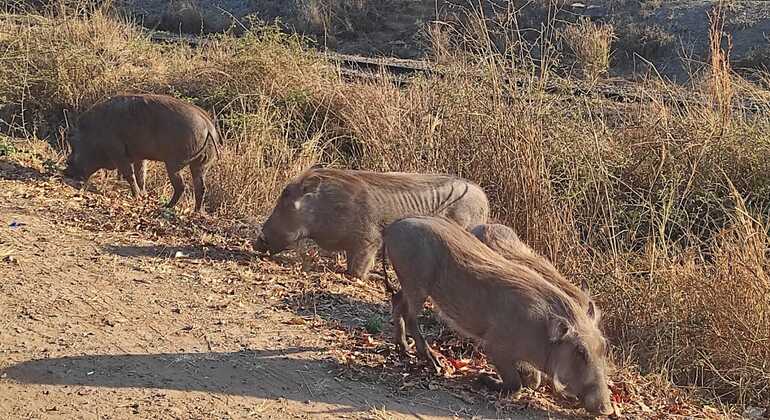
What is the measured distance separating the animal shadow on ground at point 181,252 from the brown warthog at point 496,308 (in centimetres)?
166

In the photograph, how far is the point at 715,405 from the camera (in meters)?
5.43

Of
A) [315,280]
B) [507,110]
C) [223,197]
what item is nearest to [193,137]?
[223,197]

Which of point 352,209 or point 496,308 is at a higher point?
point 496,308

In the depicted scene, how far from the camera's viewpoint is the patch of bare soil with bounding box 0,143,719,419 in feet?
14.3

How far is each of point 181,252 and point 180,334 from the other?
1.40 meters

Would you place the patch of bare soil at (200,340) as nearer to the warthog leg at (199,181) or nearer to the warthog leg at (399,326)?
the warthog leg at (399,326)

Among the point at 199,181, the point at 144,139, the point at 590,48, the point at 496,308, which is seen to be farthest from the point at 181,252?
the point at 590,48

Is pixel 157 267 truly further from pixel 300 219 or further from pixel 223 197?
pixel 223 197

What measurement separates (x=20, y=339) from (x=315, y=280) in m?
2.04

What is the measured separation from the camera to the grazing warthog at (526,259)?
199 inches

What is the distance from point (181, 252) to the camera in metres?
6.33

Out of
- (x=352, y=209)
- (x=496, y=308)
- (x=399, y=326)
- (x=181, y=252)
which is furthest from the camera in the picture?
(x=352, y=209)

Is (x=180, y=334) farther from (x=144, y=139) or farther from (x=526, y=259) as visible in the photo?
(x=144, y=139)

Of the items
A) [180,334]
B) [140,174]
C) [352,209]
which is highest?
[352,209]
